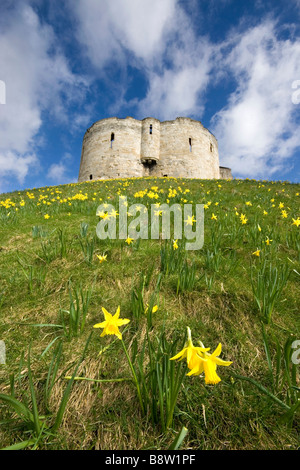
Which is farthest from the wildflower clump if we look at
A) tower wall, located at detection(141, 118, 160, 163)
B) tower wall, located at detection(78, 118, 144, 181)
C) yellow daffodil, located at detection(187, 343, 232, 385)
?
tower wall, located at detection(141, 118, 160, 163)

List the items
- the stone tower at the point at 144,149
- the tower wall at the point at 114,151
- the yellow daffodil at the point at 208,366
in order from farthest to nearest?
the stone tower at the point at 144,149 → the tower wall at the point at 114,151 → the yellow daffodil at the point at 208,366

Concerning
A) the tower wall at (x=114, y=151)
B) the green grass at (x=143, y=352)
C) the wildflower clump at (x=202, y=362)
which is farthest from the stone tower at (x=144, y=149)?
the wildflower clump at (x=202, y=362)

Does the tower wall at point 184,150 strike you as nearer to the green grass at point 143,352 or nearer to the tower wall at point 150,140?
the tower wall at point 150,140

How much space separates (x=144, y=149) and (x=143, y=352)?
84.4ft

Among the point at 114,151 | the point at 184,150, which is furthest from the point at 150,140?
the point at 114,151

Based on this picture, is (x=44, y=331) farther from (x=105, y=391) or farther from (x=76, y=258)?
(x=76, y=258)

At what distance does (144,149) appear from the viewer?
2417 cm

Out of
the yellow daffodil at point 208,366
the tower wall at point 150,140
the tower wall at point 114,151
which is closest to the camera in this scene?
the yellow daffodil at point 208,366

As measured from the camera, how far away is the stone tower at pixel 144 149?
2364 cm

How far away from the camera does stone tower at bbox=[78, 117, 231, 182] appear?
23.6 m

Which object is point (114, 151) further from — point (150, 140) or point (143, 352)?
point (143, 352)

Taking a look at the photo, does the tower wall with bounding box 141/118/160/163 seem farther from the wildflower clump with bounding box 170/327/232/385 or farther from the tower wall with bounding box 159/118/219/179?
the wildflower clump with bounding box 170/327/232/385

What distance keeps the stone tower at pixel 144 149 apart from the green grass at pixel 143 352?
2276cm
